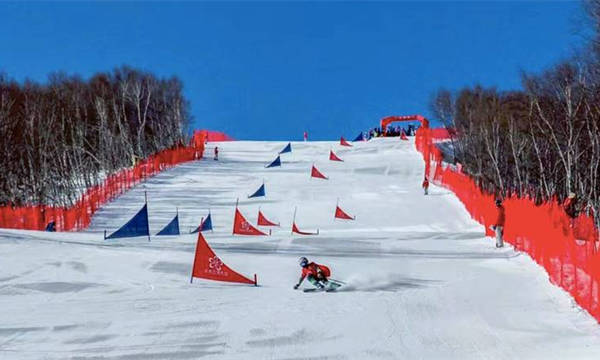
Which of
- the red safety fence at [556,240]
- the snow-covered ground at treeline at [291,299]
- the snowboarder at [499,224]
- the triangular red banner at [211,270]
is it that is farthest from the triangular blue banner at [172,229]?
the snowboarder at [499,224]

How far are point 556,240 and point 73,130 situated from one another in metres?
55.1

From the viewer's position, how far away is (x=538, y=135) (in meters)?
46.2

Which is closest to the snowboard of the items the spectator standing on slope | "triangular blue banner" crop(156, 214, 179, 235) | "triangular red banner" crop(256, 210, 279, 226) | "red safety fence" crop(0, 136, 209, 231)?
the spectator standing on slope

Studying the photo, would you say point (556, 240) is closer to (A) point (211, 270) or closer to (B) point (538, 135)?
(A) point (211, 270)

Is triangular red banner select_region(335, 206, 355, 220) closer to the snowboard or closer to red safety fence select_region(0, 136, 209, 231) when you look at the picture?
red safety fence select_region(0, 136, 209, 231)

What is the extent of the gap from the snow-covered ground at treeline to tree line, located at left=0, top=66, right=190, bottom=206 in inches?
879

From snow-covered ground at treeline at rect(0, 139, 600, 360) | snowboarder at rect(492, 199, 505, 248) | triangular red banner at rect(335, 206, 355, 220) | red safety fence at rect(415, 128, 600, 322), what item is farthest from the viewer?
triangular red banner at rect(335, 206, 355, 220)

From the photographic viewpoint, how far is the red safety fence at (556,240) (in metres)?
12.0

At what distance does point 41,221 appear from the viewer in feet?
94.1

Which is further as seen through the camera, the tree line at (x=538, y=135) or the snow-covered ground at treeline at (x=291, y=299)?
the tree line at (x=538, y=135)

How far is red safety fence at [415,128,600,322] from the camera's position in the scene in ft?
39.4

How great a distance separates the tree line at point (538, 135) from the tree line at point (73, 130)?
23.2m

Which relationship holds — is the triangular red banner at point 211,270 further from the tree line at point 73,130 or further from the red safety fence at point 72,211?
the tree line at point 73,130

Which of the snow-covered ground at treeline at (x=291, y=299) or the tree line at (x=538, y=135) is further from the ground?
the tree line at (x=538, y=135)
